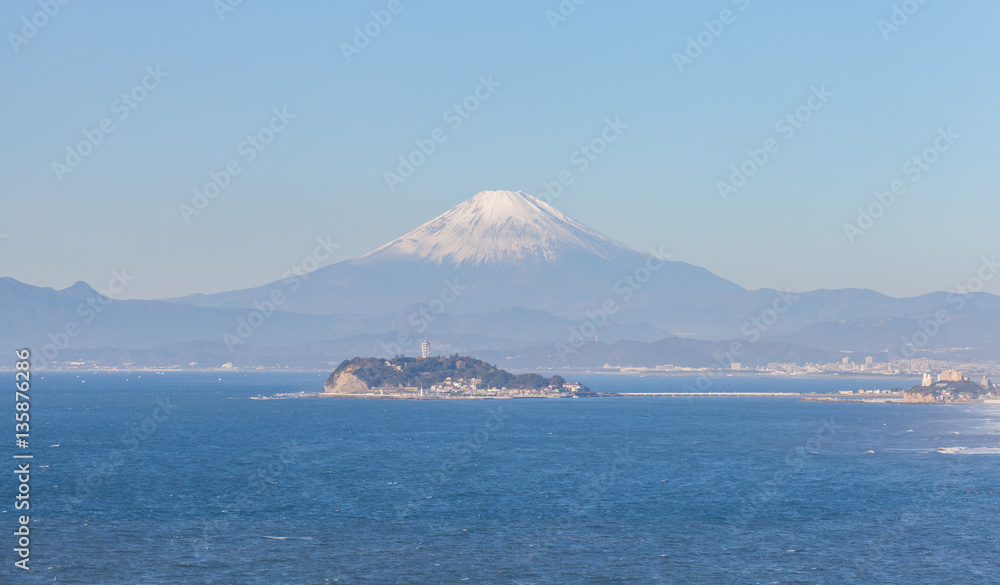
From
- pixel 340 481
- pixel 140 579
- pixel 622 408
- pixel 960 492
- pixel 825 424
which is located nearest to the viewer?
pixel 140 579

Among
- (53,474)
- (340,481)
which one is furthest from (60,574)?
(53,474)

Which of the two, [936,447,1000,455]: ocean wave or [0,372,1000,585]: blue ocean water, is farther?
[936,447,1000,455]: ocean wave

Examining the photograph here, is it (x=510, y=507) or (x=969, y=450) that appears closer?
(x=510, y=507)

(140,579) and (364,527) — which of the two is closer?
(140,579)

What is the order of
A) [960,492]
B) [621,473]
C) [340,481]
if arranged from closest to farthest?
1. [960,492]
2. [340,481]
3. [621,473]

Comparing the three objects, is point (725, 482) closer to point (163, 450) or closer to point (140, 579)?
point (140, 579)

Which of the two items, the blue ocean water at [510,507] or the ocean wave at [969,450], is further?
the ocean wave at [969,450]
